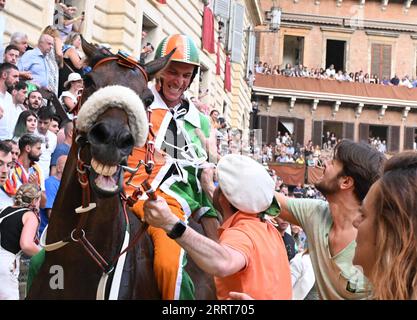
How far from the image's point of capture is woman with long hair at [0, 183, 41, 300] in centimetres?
630

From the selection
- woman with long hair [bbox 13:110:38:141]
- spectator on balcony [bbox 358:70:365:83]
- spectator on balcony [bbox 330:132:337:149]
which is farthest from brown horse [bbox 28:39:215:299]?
spectator on balcony [bbox 358:70:365:83]

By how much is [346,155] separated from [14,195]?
4.06m

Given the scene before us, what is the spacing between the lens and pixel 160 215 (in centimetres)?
323

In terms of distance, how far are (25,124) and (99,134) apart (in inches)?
203

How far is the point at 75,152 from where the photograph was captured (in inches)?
159

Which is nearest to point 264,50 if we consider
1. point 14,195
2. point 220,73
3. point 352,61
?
point 352,61

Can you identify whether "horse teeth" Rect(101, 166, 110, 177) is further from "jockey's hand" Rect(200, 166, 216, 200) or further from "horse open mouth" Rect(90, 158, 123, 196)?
"jockey's hand" Rect(200, 166, 216, 200)

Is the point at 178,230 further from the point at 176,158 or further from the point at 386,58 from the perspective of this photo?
the point at 386,58

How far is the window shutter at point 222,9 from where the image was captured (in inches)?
1063

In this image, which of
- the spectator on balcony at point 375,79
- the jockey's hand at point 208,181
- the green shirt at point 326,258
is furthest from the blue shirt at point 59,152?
the spectator on balcony at point 375,79

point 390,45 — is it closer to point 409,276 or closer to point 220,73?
point 220,73
